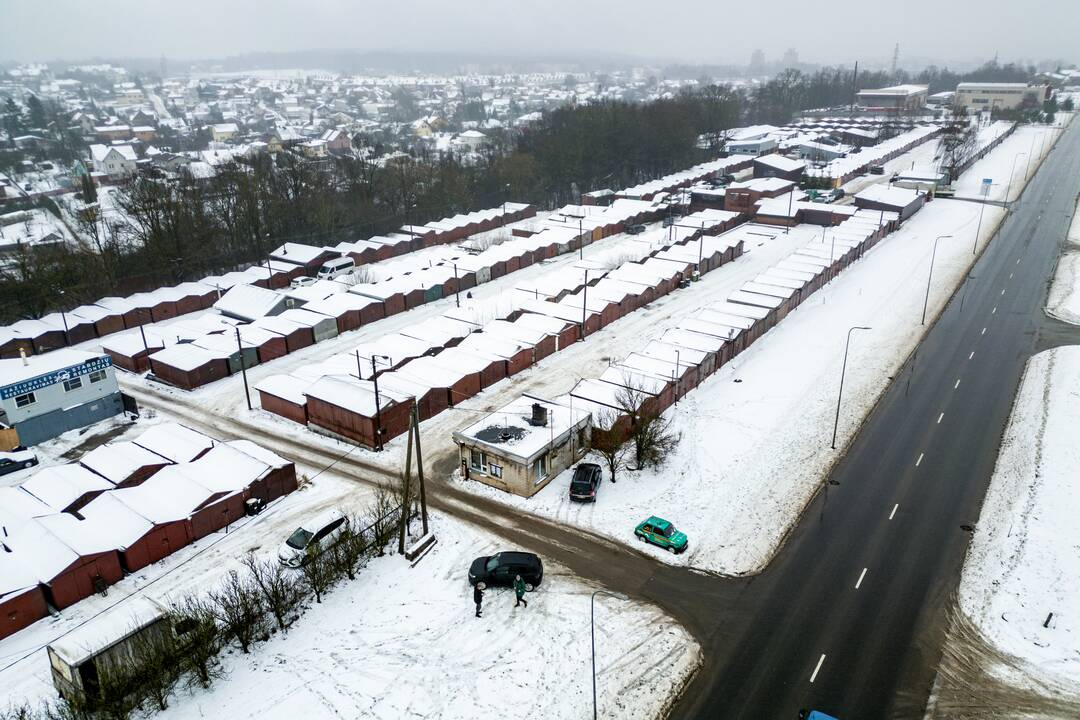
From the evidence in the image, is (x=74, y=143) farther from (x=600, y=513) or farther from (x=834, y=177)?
(x=600, y=513)

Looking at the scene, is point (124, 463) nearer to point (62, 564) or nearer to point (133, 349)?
point (62, 564)


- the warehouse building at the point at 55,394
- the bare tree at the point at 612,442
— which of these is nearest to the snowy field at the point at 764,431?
the bare tree at the point at 612,442

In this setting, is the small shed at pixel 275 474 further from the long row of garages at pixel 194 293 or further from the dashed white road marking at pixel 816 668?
the dashed white road marking at pixel 816 668

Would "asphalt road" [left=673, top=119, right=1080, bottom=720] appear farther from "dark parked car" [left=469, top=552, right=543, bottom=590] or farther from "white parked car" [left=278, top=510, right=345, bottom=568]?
"white parked car" [left=278, top=510, right=345, bottom=568]

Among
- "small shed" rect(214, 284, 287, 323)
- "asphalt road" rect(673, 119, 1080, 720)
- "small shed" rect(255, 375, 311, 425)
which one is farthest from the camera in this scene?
"small shed" rect(214, 284, 287, 323)

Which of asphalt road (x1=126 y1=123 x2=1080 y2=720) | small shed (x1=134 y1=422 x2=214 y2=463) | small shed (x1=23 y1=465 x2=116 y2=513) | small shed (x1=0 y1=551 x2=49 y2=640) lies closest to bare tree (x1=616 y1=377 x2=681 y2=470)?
asphalt road (x1=126 y1=123 x2=1080 y2=720)

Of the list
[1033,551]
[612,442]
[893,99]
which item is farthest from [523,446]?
[893,99]

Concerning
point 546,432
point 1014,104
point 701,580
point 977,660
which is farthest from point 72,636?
point 1014,104
